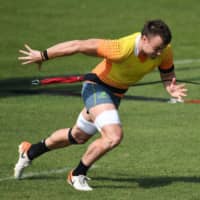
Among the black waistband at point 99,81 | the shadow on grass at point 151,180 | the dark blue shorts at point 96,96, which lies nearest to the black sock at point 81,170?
the shadow on grass at point 151,180

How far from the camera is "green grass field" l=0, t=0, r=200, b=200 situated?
9.11 metres

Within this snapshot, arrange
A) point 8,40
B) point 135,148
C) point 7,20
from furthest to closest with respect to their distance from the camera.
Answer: point 7,20 < point 8,40 < point 135,148

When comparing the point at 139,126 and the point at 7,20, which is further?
the point at 7,20

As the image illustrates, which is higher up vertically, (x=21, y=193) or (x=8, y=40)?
(x=21, y=193)

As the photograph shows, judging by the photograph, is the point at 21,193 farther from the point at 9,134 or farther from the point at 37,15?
the point at 37,15

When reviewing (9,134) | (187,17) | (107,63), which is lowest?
(187,17)

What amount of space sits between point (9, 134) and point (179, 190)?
428 centimetres

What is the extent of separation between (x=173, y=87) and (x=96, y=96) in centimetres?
83

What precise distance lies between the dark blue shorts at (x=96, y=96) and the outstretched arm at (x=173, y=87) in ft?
1.90

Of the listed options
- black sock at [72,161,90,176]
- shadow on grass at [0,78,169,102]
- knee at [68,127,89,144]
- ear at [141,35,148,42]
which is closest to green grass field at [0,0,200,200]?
shadow on grass at [0,78,169,102]

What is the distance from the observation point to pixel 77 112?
1497cm

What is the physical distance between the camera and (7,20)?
3019 centimetres

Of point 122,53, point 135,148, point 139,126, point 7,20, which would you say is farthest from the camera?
point 7,20

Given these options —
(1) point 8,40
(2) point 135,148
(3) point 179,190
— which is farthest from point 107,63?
(1) point 8,40
